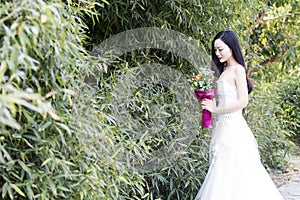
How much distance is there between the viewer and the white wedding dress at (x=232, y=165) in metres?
2.99

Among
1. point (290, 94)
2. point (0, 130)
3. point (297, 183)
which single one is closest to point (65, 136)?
point (0, 130)

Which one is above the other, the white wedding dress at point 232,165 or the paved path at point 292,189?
the white wedding dress at point 232,165

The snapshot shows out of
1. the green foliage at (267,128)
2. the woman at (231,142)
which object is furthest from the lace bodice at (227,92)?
the green foliage at (267,128)

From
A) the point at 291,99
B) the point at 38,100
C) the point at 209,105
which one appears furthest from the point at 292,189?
the point at 38,100

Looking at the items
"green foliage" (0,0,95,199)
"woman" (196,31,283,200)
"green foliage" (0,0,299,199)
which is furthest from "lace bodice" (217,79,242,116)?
"green foliage" (0,0,95,199)

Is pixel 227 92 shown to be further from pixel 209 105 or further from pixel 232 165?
pixel 232 165

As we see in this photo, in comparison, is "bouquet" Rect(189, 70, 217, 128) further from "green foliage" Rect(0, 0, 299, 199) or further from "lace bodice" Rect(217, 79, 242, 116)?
"green foliage" Rect(0, 0, 299, 199)

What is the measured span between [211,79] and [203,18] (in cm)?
85

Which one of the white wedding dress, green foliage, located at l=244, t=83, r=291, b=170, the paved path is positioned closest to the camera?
the white wedding dress

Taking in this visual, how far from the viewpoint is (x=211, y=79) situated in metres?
2.95

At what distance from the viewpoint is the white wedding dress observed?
9.81 ft

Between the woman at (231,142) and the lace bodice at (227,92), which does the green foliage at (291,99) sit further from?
the lace bodice at (227,92)

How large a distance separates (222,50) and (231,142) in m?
0.65

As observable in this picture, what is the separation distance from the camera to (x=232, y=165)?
301 cm
